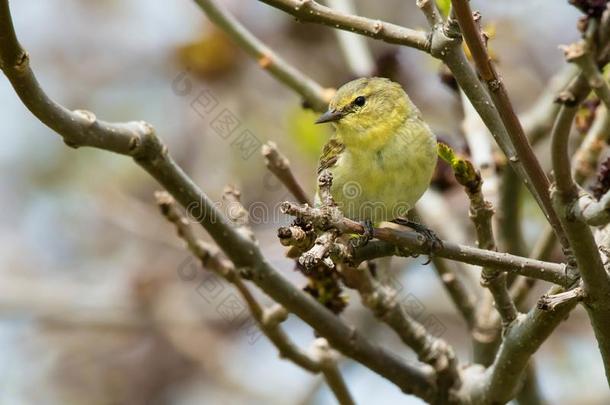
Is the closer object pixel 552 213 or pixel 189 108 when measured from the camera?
pixel 552 213

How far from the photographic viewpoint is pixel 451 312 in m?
5.82

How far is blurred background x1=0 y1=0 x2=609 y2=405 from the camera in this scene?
5.80m

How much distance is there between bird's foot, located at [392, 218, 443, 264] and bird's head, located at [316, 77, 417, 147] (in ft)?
1.13

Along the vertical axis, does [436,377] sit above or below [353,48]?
below

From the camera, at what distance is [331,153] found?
3805mm

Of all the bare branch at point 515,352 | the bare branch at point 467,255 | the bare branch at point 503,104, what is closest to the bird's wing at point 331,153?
the bare branch at point 515,352

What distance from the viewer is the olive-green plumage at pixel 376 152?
347cm

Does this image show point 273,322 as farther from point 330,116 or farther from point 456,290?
point 330,116

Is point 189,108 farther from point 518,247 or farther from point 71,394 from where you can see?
point 518,247

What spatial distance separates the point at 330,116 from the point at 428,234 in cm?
104

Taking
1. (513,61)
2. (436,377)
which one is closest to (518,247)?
(436,377)

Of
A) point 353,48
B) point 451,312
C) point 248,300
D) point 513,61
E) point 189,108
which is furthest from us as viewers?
point 189,108

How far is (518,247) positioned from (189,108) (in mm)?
4023

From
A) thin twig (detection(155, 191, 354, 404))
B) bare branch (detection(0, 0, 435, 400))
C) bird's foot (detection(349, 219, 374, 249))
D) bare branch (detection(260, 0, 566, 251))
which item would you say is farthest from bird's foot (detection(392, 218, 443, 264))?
thin twig (detection(155, 191, 354, 404))
